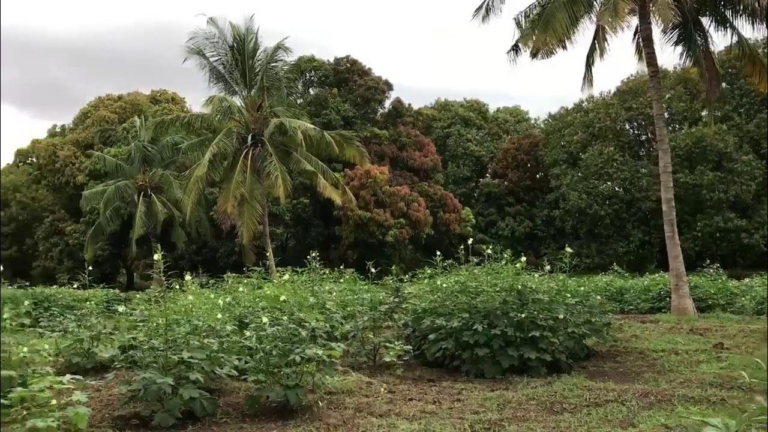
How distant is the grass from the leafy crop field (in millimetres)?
21

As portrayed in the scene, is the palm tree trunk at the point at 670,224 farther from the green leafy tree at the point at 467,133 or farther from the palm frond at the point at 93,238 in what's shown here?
the palm frond at the point at 93,238

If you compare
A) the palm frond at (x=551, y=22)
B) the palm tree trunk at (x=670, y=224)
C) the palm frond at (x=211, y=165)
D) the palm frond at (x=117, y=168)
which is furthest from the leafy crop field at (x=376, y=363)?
the palm frond at (x=117, y=168)

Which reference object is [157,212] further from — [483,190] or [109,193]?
[483,190]

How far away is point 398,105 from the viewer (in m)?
21.8

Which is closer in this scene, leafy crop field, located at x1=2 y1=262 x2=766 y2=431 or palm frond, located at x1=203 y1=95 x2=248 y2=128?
leafy crop field, located at x1=2 y1=262 x2=766 y2=431

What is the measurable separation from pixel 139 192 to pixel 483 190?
43.1 feet

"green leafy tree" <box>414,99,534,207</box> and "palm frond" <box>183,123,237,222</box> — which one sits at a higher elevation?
"green leafy tree" <box>414,99,534,207</box>

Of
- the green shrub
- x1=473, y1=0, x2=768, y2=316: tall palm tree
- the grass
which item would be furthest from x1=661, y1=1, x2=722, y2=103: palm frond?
the green shrub

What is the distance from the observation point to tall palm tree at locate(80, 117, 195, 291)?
60.1 ft

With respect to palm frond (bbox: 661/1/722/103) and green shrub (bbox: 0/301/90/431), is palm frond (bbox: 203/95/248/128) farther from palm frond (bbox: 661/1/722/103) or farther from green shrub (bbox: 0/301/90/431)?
green shrub (bbox: 0/301/90/431)

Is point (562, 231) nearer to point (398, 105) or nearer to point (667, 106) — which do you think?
point (667, 106)

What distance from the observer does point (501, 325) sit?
5977 millimetres

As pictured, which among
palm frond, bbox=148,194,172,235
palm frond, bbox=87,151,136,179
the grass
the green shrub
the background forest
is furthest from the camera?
palm frond, bbox=87,151,136,179

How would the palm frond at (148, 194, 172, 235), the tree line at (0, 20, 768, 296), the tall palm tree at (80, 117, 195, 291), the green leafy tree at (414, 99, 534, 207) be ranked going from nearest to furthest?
1. the tree line at (0, 20, 768, 296)
2. the tall palm tree at (80, 117, 195, 291)
3. the palm frond at (148, 194, 172, 235)
4. the green leafy tree at (414, 99, 534, 207)
